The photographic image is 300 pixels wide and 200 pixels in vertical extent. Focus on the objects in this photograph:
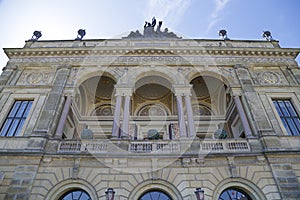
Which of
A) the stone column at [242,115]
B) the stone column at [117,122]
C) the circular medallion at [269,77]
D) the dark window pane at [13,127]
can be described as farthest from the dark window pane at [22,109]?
the circular medallion at [269,77]

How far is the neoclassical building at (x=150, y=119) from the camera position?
10.4m

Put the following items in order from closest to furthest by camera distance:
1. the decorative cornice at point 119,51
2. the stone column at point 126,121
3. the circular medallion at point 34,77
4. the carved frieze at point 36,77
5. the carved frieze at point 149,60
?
the stone column at point 126,121, the carved frieze at point 36,77, the circular medallion at point 34,77, the carved frieze at point 149,60, the decorative cornice at point 119,51

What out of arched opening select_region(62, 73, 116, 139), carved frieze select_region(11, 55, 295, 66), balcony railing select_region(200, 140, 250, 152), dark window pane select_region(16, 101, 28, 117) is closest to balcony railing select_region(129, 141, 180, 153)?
balcony railing select_region(200, 140, 250, 152)

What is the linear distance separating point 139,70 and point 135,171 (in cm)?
731

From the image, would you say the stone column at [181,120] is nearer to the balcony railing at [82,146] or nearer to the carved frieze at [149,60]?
the carved frieze at [149,60]

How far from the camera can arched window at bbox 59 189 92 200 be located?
405 inches

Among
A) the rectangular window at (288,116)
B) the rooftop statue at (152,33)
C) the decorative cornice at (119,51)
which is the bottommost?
the rectangular window at (288,116)

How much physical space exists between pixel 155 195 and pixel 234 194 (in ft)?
12.4

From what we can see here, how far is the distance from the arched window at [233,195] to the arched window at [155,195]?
8.49 ft

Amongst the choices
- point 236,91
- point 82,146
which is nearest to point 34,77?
point 82,146

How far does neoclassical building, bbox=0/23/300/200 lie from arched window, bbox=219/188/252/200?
0.05 m

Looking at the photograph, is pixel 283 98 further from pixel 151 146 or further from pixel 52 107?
pixel 52 107

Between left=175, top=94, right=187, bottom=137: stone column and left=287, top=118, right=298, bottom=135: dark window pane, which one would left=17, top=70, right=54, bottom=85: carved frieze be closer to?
left=175, top=94, right=187, bottom=137: stone column

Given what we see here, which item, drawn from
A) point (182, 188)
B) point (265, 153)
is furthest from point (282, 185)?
point (182, 188)
